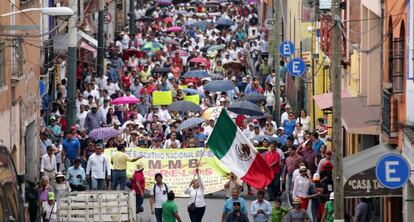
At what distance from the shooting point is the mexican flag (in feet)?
105

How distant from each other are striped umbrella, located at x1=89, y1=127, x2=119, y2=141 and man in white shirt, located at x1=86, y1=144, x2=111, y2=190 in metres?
3.59

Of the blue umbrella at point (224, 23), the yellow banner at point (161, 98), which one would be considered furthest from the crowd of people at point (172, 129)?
the blue umbrella at point (224, 23)

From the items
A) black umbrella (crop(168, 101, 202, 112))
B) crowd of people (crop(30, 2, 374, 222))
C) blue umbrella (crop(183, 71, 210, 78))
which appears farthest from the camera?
blue umbrella (crop(183, 71, 210, 78))

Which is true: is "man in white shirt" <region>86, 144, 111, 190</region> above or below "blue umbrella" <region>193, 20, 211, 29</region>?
below

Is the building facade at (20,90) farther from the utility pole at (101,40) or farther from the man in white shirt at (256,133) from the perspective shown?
the utility pole at (101,40)

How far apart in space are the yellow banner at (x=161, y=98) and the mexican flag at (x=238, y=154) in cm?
1342

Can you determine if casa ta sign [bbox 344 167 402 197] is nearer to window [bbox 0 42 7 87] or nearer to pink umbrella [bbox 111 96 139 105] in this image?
window [bbox 0 42 7 87]

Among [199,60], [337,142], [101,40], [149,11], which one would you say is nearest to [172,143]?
[337,142]

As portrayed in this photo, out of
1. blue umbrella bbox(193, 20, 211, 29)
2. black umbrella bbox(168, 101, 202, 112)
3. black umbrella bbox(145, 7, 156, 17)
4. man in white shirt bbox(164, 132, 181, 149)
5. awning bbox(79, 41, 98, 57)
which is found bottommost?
man in white shirt bbox(164, 132, 181, 149)

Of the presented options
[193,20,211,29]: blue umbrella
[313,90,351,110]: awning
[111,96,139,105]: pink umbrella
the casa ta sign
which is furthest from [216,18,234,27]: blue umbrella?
the casa ta sign

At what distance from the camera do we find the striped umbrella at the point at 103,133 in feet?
125

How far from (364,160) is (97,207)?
14.8 feet

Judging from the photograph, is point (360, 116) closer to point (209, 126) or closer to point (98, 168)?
point (98, 168)

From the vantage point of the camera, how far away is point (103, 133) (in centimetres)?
3841
